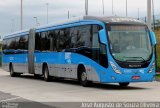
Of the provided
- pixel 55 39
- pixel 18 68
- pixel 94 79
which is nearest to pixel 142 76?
pixel 94 79

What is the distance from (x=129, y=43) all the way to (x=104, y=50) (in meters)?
1.09

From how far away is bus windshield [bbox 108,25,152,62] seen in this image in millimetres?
21016

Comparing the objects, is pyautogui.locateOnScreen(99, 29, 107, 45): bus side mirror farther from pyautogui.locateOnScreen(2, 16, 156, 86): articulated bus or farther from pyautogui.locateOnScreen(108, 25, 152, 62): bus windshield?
pyautogui.locateOnScreen(108, 25, 152, 62): bus windshield

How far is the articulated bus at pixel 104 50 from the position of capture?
20922mm

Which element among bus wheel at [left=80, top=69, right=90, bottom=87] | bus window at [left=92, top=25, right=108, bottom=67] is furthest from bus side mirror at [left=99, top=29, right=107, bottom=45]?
bus wheel at [left=80, top=69, right=90, bottom=87]

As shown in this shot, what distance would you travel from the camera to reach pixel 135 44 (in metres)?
21.2

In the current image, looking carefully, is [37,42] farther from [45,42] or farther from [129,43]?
[129,43]

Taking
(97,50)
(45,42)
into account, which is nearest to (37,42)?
(45,42)

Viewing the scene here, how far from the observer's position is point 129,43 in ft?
69.7

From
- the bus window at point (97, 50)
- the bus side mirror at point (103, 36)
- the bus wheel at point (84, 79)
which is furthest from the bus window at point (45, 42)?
the bus side mirror at point (103, 36)

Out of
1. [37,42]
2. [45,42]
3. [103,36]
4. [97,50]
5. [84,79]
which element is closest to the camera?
[103,36]

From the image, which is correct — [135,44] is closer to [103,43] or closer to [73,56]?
[103,43]

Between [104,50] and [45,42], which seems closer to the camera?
[104,50]

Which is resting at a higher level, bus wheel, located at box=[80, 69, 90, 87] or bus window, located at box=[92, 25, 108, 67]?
bus window, located at box=[92, 25, 108, 67]
